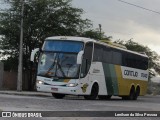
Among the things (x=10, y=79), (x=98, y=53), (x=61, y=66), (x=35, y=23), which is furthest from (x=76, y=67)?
(x=10, y=79)

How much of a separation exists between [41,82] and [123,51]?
25.0 feet

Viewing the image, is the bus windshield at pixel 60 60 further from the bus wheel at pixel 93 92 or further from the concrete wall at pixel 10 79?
the concrete wall at pixel 10 79

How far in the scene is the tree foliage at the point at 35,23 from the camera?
44.9 meters

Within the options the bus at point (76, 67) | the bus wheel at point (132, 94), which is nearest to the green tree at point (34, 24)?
the bus wheel at point (132, 94)

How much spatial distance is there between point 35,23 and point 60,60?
19.1 meters

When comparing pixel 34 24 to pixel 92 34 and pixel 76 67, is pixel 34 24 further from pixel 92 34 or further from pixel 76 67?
pixel 76 67

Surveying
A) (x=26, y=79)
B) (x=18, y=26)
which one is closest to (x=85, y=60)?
(x=18, y=26)

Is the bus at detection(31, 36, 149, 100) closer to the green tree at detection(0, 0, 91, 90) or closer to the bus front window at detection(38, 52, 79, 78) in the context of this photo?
the bus front window at detection(38, 52, 79, 78)

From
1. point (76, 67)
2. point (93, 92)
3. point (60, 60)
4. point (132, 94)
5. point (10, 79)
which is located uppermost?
point (60, 60)

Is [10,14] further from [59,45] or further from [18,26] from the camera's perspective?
[59,45]

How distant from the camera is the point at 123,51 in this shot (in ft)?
105

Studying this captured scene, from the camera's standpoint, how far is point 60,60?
26141mm

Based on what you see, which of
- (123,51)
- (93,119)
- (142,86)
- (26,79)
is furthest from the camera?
(26,79)

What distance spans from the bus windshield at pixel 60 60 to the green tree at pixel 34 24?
18.3m
